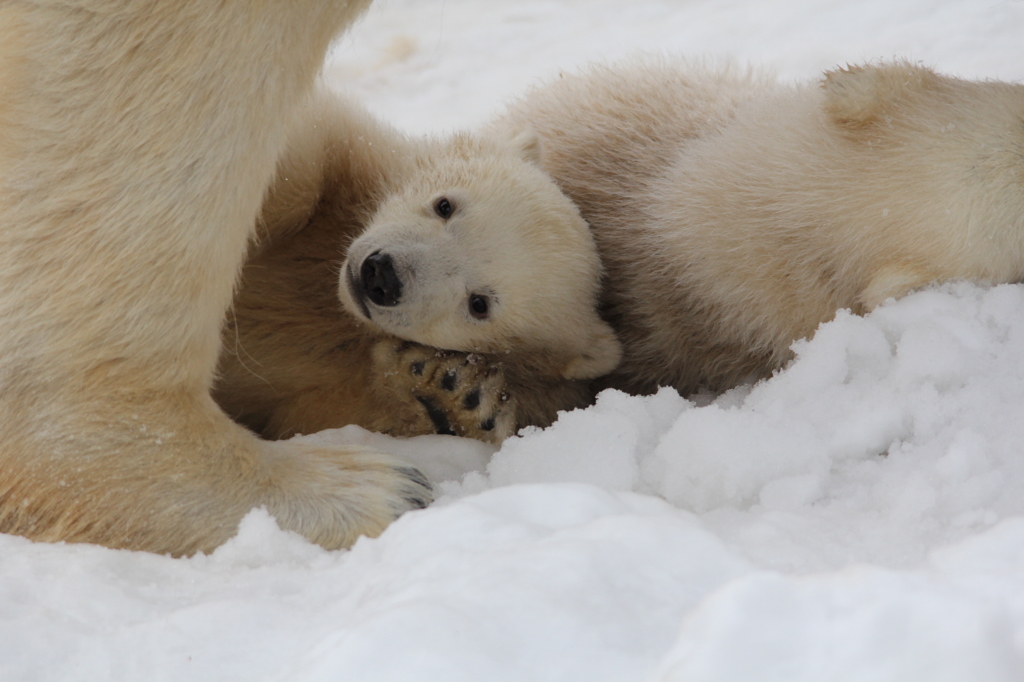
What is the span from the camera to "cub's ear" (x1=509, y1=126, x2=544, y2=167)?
3539mm

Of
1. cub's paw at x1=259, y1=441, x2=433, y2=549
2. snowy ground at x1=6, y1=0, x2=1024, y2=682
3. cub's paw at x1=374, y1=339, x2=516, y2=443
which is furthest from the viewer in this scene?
cub's paw at x1=374, y1=339, x2=516, y2=443

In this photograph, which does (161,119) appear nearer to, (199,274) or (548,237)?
(199,274)

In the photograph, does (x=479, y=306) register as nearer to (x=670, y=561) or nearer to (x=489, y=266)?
(x=489, y=266)

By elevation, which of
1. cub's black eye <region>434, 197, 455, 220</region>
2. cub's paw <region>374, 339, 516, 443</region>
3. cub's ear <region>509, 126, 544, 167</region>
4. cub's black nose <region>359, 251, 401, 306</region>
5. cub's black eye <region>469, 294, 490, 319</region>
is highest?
cub's ear <region>509, 126, 544, 167</region>

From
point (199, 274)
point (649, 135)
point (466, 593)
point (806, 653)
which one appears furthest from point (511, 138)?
point (806, 653)

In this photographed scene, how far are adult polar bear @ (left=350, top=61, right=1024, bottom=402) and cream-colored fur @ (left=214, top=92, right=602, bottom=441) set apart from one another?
0.07 m

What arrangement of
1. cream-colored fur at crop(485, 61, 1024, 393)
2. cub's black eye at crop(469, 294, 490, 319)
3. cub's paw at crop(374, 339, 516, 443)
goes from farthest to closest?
cub's black eye at crop(469, 294, 490, 319) < cub's paw at crop(374, 339, 516, 443) < cream-colored fur at crop(485, 61, 1024, 393)

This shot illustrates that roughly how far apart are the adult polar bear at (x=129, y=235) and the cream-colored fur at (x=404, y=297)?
0.79 metres

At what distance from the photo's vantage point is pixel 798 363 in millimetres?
2521

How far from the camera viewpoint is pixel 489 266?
3.19 m

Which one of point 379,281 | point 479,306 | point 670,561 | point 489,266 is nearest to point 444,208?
point 489,266

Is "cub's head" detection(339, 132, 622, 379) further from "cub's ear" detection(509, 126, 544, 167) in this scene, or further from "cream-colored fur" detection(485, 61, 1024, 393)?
"cream-colored fur" detection(485, 61, 1024, 393)

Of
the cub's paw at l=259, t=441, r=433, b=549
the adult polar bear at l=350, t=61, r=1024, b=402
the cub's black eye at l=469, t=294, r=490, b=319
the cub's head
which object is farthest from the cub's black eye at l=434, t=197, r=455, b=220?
the cub's paw at l=259, t=441, r=433, b=549

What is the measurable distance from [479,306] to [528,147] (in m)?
0.75
